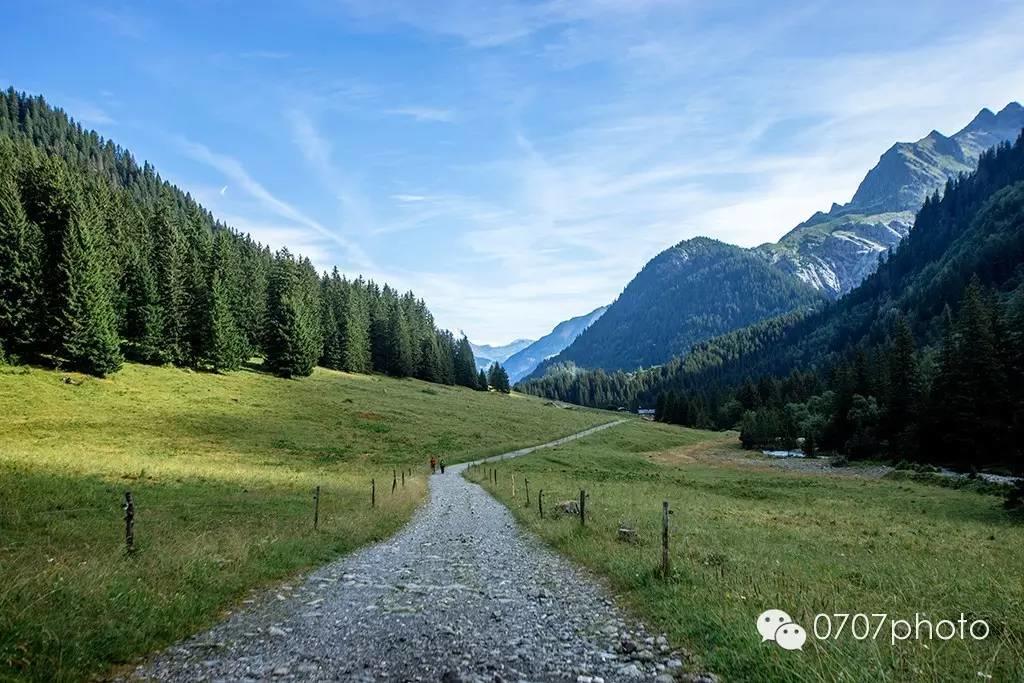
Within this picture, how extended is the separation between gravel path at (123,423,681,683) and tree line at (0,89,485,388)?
6085 cm

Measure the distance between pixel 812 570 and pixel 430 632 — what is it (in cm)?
1020

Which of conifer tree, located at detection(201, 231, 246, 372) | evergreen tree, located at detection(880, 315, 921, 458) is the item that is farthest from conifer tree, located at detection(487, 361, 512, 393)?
evergreen tree, located at detection(880, 315, 921, 458)

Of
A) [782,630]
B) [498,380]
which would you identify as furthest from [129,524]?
[498,380]

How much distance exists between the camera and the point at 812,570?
14.2m

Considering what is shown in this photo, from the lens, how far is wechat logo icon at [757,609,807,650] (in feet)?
25.9

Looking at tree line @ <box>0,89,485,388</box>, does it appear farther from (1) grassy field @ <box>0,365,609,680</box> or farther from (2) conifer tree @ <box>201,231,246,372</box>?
(1) grassy field @ <box>0,365,609,680</box>

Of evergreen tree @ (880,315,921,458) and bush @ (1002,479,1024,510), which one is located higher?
evergreen tree @ (880,315,921,458)

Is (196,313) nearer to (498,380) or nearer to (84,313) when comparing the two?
(84,313)

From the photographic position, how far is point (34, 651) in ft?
24.4

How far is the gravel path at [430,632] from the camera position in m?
7.97

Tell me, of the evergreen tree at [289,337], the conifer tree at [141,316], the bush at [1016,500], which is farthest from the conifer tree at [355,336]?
the bush at [1016,500]

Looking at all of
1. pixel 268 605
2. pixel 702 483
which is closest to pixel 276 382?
pixel 702 483

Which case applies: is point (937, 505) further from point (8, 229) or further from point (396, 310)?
point (396, 310)

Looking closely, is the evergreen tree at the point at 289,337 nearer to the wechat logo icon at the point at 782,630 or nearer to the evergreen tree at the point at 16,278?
Result: the evergreen tree at the point at 16,278
